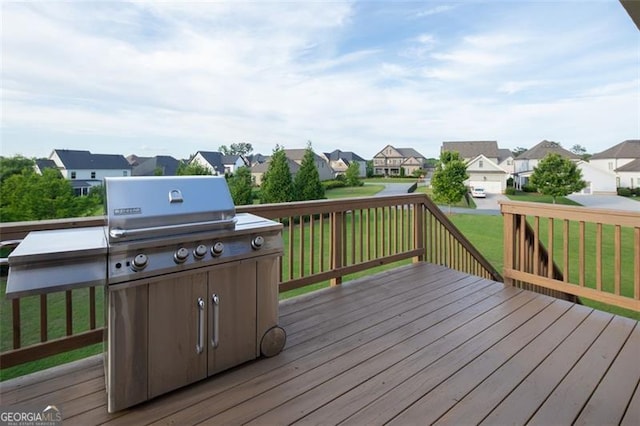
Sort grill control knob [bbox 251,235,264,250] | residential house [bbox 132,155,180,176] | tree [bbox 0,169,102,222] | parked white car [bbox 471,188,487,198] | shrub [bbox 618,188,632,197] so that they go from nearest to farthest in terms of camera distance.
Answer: grill control knob [bbox 251,235,264,250], residential house [bbox 132,155,180,176], tree [bbox 0,169,102,222], shrub [bbox 618,188,632,197], parked white car [bbox 471,188,487,198]

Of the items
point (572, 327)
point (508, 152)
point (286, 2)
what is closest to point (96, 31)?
point (286, 2)

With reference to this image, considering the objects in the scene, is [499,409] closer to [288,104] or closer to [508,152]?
[288,104]

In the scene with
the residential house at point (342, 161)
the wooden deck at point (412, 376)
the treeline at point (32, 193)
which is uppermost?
the residential house at point (342, 161)

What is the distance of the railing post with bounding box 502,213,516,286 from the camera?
3.46 metres

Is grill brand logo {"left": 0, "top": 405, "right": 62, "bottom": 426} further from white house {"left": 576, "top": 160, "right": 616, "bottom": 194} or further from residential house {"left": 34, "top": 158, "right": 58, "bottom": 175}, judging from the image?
white house {"left": 576, "top": 160, "right": 616, "bottom": 194}

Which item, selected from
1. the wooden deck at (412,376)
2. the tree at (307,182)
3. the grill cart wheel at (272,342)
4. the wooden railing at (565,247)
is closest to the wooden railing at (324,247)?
the wooden deck at (412,376)

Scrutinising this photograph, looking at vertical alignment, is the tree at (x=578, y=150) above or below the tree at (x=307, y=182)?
above

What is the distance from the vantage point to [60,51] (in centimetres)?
430

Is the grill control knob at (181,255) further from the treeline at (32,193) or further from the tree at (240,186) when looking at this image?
the tree at (240,186)

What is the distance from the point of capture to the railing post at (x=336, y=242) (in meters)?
3.41

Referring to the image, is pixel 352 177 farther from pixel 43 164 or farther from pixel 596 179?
pixel 596 179

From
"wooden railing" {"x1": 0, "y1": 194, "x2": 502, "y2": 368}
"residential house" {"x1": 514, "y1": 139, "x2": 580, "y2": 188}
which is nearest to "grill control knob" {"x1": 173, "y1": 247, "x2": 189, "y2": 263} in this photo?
"wooden railing" {"x1": 0, "y1": 194, "x2": 502, "y2": 368}

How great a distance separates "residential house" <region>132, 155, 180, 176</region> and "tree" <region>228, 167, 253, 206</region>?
2.02 m

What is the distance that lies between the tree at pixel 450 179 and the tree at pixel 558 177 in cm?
1042
